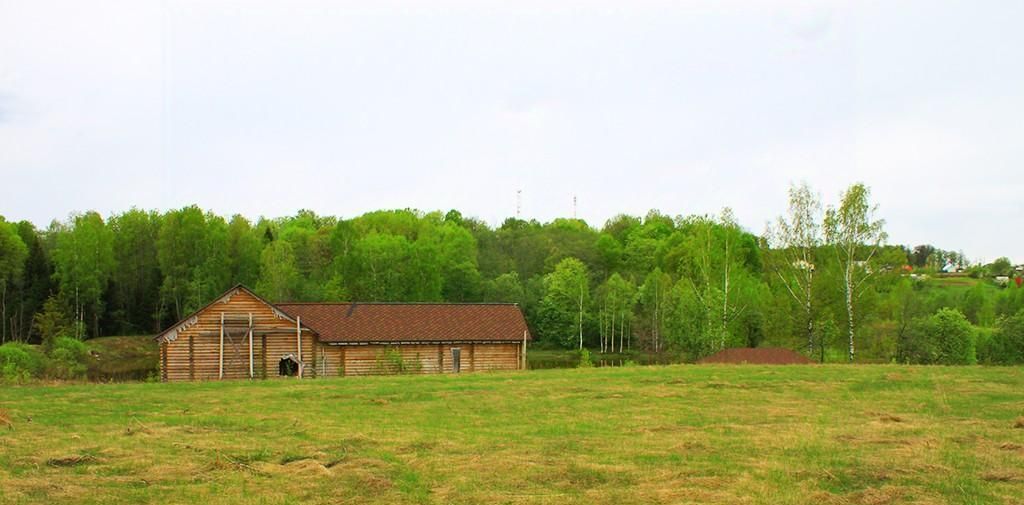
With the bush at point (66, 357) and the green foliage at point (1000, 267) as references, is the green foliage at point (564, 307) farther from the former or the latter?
the green foliage at point (1000, 267)

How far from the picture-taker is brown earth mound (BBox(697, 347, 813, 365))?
1548 inches

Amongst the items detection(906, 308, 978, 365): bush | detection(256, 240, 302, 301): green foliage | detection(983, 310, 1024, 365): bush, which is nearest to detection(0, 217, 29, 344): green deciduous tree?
detection(256, 240, 302, 301): green foliage

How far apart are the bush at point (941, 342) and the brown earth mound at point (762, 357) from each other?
42.2ft

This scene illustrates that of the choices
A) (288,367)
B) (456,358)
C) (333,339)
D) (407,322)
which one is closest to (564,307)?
(456,358)

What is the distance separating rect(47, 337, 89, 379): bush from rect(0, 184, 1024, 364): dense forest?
506 cm

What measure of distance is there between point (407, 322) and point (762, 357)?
1799 cm

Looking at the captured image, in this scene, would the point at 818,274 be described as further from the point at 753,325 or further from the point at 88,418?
the point at 88,418

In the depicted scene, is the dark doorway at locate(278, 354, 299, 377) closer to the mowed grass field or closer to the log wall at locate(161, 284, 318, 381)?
the log wall at locate(161, 284, 318, 381)

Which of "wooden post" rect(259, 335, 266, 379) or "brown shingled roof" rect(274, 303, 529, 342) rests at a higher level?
"brown shingled roof" rect(274, 303, 529, 342)

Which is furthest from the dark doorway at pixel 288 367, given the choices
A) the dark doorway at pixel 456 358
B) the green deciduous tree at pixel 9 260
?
the green deciduous tree at pixel 9 260

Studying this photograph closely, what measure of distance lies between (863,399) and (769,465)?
463 inches

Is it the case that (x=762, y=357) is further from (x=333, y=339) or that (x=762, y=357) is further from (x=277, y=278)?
(x=277, y=278)

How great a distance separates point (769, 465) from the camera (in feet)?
45.0

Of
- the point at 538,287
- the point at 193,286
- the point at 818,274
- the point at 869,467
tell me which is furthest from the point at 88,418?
the point at 538,287
